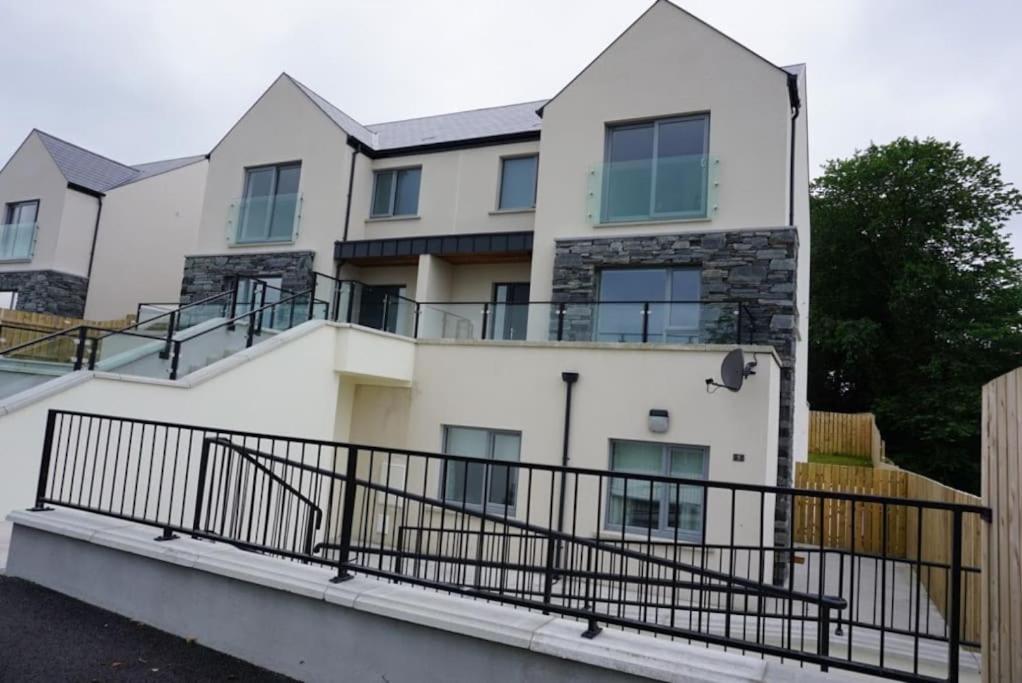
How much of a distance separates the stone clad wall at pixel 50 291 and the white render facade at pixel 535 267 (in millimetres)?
6396

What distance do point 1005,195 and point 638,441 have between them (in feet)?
92.1

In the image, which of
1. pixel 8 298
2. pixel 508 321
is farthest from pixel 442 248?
pixel 8 298

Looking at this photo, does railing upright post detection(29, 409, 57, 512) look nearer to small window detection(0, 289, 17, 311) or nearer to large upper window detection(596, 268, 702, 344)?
large upper window detection(596, 268, 702, 344)

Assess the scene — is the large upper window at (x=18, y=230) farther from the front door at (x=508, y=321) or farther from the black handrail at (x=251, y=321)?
the front door at (x=508, y=321)

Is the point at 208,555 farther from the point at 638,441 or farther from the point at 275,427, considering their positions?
the point at 638,441

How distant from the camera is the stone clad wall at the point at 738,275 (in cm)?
1147

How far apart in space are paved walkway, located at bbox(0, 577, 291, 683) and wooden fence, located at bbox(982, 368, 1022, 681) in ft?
12.4

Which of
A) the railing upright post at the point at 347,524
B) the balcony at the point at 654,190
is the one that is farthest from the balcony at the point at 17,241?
the railing upright post at the point at 347,524

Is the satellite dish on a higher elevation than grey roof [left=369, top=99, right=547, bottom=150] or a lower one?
lower

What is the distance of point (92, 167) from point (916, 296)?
32.2 meters

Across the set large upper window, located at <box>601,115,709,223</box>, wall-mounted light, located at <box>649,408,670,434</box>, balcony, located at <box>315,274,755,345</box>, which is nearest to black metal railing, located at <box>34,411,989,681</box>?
wall-mounted light, located at <box>649,408,670,434</box>

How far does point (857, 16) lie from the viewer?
13.8 meters

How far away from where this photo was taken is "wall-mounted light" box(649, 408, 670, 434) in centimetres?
1070

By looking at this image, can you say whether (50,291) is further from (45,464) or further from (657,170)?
(657,170)
